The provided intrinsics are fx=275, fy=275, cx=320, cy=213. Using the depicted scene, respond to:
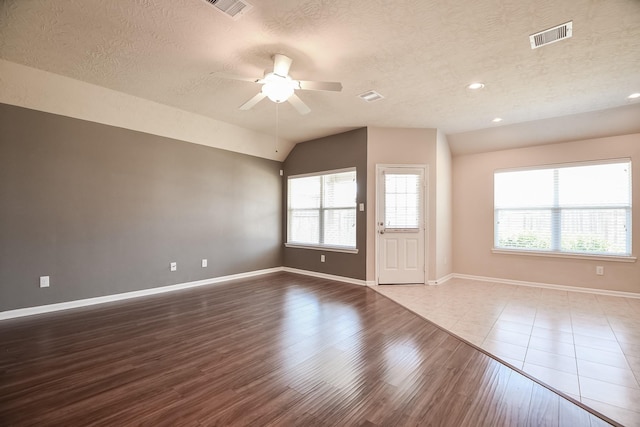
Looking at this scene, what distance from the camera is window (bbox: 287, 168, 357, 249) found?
17.6 feet

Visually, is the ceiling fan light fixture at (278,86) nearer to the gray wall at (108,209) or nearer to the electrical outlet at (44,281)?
the gray wall at (108,209)

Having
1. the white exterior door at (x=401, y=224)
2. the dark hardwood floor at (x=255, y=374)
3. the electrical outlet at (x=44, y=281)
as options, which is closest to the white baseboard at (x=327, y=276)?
the white exterior door at (x=401, y=224)

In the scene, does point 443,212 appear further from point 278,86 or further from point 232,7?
point 232,7

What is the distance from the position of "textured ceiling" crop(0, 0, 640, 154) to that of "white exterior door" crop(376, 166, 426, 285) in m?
1.22

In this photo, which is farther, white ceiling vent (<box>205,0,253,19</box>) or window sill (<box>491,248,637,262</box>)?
window sill (<box>491,248,637,262</box>)

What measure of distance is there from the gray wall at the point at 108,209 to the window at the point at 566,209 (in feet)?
16.8

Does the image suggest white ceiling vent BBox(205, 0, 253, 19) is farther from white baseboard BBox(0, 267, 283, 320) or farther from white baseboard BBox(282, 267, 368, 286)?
white baseboard BBox(282, 267, 368, 286)

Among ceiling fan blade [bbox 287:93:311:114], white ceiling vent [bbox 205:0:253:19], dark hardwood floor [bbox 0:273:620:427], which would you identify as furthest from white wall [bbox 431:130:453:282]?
white ceiling vent [bbox 205:0:253:19]

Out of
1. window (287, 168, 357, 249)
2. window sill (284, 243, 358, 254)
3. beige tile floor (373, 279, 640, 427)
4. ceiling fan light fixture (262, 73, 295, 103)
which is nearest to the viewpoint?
beige tile floor (373, 279, 640, 427)

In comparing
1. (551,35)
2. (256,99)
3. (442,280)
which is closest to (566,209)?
(442,280)

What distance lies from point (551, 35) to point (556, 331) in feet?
9.63

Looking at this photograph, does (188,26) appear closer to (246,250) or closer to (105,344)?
(105,344)

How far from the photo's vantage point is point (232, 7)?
2.17 metres

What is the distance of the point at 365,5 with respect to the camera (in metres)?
2.13
